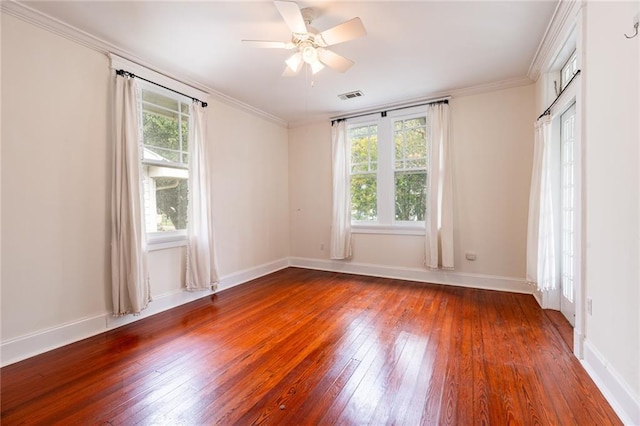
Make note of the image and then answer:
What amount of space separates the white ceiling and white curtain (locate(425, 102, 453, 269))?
412 millimetres

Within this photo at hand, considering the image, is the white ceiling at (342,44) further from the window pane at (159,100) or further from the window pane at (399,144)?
the window pane at (399,144)

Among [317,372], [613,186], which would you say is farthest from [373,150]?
[317,372]

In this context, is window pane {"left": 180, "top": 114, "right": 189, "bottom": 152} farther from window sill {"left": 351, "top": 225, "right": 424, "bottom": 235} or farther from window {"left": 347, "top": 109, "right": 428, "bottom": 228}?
window sill {"left": 351, "top": 225, "right": 424, "bottom": 235}

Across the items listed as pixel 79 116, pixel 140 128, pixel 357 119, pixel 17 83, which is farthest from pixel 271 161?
pixel 17 83

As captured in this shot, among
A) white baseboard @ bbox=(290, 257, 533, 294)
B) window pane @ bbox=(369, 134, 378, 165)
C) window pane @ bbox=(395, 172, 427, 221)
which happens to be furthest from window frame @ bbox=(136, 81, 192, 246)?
window pane @ bbox=(395, 172, 427, 221)

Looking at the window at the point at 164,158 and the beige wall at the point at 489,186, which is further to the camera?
the beige wall at the point at 489,186

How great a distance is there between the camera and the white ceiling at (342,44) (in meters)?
2.20

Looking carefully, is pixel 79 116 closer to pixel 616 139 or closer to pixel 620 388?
pixel 616 139

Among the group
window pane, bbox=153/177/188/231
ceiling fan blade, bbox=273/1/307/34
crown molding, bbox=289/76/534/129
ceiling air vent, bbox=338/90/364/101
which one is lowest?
window pane, bbox=153/177/188/231

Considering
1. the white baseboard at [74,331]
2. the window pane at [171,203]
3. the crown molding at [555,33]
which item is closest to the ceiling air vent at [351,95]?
the crown molding at [555,33]

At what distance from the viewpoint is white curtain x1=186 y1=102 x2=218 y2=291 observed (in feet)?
11.3

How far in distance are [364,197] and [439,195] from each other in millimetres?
1252

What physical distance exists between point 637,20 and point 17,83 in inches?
163

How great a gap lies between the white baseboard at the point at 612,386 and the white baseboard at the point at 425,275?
1.80m
